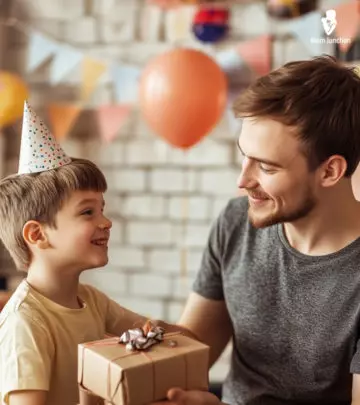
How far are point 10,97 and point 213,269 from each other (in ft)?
3.76

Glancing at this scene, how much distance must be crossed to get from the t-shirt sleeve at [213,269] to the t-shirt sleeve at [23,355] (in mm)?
509

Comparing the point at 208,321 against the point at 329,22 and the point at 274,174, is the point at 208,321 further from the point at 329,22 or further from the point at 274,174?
the point at 329,22

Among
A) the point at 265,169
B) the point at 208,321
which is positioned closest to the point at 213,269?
the point at 208,321

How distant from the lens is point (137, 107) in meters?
2.43

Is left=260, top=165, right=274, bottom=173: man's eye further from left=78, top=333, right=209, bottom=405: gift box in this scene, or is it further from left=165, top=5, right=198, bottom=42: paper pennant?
left=165, top=5, right=198, bottom=42: paper pennant

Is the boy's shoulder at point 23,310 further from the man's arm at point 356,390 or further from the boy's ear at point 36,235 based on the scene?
the man's arm at point 356,390

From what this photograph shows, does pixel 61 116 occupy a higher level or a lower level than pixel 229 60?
lower

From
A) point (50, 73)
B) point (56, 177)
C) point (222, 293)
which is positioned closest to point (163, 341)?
point (56, 177)

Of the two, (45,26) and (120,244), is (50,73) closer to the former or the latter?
(45,26)

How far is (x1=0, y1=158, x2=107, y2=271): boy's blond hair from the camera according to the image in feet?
3.70

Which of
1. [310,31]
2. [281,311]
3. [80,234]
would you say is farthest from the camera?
[310,31]

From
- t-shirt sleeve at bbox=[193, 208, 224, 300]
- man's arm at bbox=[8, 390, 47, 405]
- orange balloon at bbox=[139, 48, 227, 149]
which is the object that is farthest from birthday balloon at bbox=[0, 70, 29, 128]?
man's arm at bbox=[8, 390, 47, 405]

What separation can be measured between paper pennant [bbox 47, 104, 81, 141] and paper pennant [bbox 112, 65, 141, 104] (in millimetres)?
185

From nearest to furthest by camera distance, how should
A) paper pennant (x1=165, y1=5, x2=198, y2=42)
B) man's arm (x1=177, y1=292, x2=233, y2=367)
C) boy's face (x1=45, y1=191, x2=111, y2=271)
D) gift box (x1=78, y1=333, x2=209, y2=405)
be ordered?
gift box (x1=78, y1=333, x2=209, y2=405) < boy's face (x1=45, y1=191, x2=111, y2=271) < man's arm (x1=177, y1=292, x2=233, y2=367) < paper pennant (x1=165, y1=5, x2=198, y2=42)
